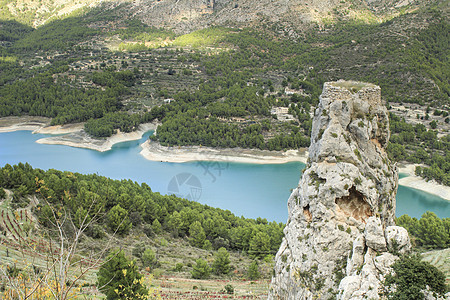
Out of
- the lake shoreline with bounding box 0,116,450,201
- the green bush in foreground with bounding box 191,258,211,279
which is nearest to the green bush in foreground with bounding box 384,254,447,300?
the green bush in foreground with bounding box 191,258,211,279

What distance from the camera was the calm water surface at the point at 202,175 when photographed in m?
31.5

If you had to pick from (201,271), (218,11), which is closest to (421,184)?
(201,271)

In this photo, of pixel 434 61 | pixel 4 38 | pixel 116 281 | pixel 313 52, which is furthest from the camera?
pixel 4 38

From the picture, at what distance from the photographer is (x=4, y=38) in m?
88.8

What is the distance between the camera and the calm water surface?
31531 mm

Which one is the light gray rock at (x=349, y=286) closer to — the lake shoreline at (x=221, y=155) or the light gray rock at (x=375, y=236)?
the light gray rock at (x=375, y=236)

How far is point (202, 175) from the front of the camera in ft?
127

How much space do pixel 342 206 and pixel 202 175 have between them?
30.9 metres

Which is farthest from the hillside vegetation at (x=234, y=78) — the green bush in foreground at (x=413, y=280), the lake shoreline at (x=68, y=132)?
the green bush in foreground at (x=413, y=280)

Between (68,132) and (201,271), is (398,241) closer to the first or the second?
(201,271)

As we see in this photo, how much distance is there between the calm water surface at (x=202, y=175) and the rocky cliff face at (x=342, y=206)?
67.2ft

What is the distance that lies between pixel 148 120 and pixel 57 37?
140ft

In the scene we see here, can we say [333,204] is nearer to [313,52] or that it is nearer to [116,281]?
[116,281]

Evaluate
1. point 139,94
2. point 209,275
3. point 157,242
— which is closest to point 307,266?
point 209,275
